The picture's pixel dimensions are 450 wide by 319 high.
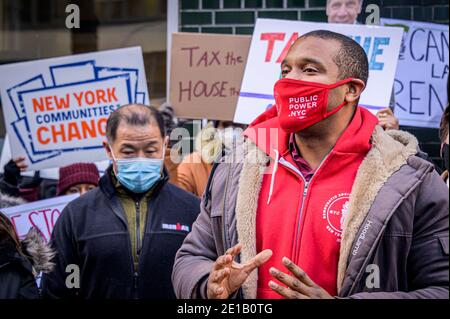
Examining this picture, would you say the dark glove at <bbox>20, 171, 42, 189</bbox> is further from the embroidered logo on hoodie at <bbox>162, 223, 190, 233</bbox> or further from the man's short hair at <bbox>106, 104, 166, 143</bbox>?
the embroidered logo on hoodie at <bbox>162, 223, 190, 233</bbox>

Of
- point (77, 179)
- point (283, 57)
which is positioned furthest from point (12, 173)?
point (283, 57)

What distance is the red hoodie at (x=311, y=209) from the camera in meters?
3.10

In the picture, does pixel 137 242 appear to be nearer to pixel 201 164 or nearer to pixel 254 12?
pixel 201 164

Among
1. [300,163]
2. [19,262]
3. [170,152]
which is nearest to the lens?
[300,163]

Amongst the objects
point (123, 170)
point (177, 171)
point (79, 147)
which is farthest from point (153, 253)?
point (79, 147)

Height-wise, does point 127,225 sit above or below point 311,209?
below

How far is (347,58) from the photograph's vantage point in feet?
10.8

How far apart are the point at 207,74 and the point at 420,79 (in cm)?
137

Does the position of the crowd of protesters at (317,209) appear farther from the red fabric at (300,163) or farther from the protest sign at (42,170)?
the protest sign at (42,170)

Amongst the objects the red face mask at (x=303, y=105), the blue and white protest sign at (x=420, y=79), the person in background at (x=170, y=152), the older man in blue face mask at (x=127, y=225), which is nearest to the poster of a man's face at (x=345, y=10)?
the blue and white protest sign at (x=420, y=79)

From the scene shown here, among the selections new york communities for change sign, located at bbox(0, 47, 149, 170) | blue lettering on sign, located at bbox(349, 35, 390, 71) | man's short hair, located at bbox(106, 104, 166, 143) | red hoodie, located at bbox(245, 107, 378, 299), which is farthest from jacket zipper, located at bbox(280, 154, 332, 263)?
new york communities for change sign, located at bbox(0, 47, 149, 170)

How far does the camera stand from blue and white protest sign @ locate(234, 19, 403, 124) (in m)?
4.86

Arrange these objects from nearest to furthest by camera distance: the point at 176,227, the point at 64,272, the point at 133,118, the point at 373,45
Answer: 1. the point at 64,272
2. the point at 176,227
3. the point at 133,118
4. the point at 373,45

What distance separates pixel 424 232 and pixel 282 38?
2.37 meters
